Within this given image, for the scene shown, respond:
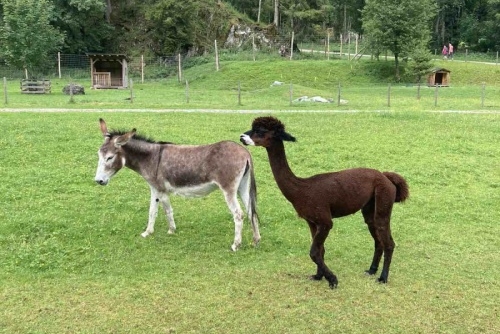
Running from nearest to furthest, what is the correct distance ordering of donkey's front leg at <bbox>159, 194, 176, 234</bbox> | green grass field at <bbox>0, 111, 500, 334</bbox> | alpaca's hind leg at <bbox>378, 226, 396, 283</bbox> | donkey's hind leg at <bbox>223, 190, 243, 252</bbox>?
1. green grass field at <bbox>0, 111, 500, 334</bbox>
2. alpaca's hind leg at <bbox>378, 226, 396, 283</bbox>
3. donkey's hind leg at <bbox>223, 190, 243, 252</bbox>
4. donkey's front leg at <bbox>159, 194, 176, 234</bbox>

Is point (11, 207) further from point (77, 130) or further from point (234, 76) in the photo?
point (234, 76)

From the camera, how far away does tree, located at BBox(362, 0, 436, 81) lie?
43562 mm

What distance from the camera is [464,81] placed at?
42156 millimetres

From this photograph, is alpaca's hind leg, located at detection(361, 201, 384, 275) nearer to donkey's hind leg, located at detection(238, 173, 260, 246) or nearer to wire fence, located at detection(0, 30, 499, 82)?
donkey's hind leg, located at detection(238, 173, 260, 246)

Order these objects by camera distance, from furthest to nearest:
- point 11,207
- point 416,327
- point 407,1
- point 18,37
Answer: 1. point 407,1
2. point 18,37
3. point 11,207
4. point 416,327

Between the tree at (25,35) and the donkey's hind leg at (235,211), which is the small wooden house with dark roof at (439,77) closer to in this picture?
the tree at (25,35)

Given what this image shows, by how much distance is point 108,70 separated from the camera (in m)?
42.5

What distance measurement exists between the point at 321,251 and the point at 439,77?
38.6 meters

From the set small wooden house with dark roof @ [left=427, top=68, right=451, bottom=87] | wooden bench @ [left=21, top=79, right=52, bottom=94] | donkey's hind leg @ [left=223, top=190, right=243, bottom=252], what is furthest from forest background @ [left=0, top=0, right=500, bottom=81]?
donkey's hind leg @ [left=223, top=190, right=243, bottom=252]

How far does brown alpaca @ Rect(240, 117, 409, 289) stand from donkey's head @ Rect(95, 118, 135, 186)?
8.02 feet

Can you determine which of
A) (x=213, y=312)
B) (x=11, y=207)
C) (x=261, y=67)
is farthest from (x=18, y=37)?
(x=213, y=312)

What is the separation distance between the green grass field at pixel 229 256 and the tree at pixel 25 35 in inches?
973

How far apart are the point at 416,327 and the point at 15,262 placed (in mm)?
5385

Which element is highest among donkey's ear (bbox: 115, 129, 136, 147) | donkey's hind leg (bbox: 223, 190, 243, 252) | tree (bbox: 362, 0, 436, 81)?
tree (bbox: 362, 0, 436, 81)
